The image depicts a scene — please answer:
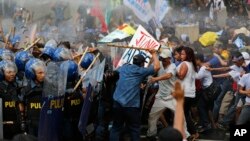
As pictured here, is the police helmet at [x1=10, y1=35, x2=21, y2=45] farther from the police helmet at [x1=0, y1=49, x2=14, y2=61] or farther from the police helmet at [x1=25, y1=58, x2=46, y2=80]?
the police helmet at [x1=25, y1=58, x2=46, y2=80]

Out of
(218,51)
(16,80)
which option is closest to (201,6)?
(218,51)

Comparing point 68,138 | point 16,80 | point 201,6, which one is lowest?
point 68,138

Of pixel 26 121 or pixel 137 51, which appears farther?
pixel 137 51

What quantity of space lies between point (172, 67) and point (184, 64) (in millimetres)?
264

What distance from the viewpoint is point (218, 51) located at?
12.2 m

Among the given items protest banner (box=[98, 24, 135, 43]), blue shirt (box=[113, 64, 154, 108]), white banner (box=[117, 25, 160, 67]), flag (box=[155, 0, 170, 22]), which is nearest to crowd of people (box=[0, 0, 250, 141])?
blue shirt (box=[113, 64, 154, 108])

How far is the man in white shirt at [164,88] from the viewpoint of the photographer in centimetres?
938

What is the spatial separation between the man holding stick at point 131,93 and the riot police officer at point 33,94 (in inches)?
51.7

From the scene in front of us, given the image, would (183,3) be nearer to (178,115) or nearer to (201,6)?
(201,6)

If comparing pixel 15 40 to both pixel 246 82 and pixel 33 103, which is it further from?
pixel 246 82

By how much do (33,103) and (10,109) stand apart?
0.36 m

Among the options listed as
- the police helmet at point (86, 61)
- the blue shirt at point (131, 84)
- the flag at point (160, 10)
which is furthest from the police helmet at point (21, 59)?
the flag at point (160, 10)

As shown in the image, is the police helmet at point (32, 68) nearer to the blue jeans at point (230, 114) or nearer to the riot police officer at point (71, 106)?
the riot police officer at point (71, 106)

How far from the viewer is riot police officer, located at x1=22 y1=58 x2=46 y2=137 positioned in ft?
25.7
